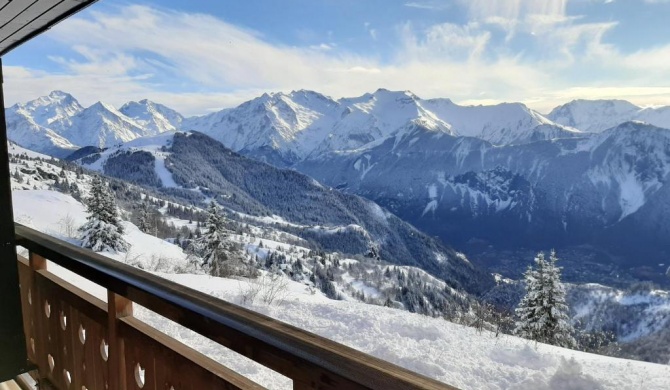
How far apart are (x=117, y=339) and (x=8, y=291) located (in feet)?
4.00

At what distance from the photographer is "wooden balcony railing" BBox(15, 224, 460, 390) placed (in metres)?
0.88

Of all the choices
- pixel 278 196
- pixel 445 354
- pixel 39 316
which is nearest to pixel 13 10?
pixel 39 316

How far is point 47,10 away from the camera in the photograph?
141 centimetres

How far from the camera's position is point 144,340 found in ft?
4.77

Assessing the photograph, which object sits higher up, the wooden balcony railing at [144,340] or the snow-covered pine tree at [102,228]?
the wooden balcony railing at [144,340]

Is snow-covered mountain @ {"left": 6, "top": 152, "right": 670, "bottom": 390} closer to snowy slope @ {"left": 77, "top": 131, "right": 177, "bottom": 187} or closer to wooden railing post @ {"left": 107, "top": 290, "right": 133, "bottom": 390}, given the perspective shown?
wooden railing post @ {"left": 107, "top": 290, "right": 133, "bottom": 390}

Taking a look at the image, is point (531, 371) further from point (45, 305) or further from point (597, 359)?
point (45, 305)

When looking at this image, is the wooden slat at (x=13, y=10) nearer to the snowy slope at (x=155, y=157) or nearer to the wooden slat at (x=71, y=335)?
the wooden slat at (x=71, y=335)

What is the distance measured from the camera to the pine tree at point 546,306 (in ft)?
50.3

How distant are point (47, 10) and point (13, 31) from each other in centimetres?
46

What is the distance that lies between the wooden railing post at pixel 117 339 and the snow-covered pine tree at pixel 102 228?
16733 mm

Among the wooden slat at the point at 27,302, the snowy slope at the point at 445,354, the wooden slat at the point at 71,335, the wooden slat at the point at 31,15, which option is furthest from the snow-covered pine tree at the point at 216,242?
the wooden slat at the point at 31,15

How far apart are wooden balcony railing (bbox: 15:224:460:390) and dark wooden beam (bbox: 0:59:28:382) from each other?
0.20ft

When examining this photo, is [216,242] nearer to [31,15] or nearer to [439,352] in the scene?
[439,352]
